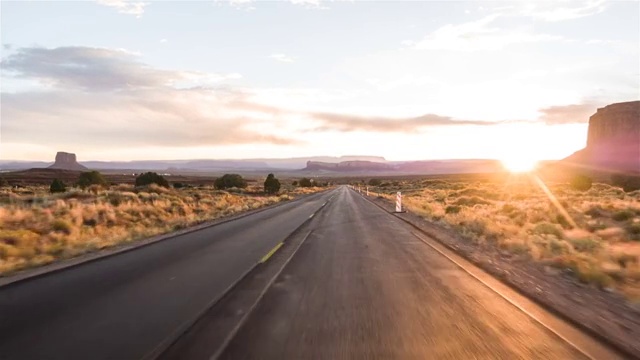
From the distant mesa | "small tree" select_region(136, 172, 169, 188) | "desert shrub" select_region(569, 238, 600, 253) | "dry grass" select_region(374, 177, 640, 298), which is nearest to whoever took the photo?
"dry grass" select_region(374, 177, 640, 298)

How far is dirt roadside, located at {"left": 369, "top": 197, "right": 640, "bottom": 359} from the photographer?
6164 mm

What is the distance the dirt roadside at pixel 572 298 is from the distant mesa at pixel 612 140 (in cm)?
14188

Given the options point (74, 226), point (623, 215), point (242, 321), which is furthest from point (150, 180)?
point (242, 321)

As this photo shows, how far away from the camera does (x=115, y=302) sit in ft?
25.2

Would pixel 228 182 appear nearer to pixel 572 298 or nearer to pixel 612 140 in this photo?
pixel 572 298

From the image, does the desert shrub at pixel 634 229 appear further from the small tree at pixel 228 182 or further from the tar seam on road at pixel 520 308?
the small tree at pixel 228 182

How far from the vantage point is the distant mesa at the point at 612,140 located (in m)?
141

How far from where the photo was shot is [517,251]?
14.5 meters

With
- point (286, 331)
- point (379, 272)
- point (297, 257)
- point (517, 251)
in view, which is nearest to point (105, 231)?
point (297, 257)

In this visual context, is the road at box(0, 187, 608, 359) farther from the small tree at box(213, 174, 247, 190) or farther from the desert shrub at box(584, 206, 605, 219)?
the small tree at box(213, 174, 247, 190)

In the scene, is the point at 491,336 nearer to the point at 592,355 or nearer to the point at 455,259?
the point at 592,355

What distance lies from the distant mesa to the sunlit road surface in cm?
14530

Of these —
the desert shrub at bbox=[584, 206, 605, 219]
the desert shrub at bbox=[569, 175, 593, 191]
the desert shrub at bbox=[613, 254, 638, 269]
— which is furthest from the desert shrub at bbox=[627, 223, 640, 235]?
the desert shrub at bbox=[569, 175, 593, 191]

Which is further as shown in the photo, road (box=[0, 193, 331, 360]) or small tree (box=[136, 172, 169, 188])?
small tree (box=[136, 172, 169, 188])
